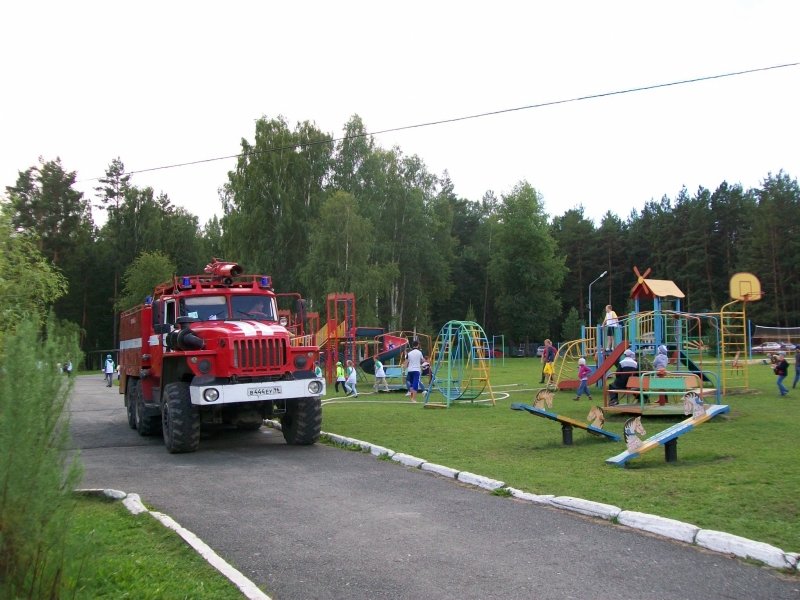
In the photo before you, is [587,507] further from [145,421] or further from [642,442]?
[145,421]

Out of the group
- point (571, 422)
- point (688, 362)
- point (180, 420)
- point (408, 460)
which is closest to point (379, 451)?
point (408, 460)

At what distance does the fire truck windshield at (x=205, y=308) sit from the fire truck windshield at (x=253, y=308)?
198 mm

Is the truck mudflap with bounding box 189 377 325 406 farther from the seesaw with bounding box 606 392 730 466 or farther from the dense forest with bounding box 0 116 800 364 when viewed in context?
the dense forest with bounding box 0 116 800 364

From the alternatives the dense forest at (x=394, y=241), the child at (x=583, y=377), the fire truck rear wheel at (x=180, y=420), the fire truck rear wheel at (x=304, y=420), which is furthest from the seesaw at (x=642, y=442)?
the dense forest at (x=394, y=241)

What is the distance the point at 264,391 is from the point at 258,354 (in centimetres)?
62

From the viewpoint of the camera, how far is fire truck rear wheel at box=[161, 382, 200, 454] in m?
11.6

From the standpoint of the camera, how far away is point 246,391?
1142cm

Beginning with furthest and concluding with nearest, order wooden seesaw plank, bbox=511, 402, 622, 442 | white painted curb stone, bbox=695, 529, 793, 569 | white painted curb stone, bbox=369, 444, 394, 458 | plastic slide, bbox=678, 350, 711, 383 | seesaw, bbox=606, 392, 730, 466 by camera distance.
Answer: plastic slide, bbox=678, 350, 711, 383, wooden seesaw plank, bbox=511, 402, 622, 442, white painted curb stone, bbox=369, 444, 394, 458, seesaw, bbox=606, 392, 730, 466, white painted curb stone, bbox=695, 529, 793, 569

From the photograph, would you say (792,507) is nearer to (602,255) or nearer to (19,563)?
(19,563)

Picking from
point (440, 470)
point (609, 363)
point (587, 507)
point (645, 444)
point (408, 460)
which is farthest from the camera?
point (609, 363)

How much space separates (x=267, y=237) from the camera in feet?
160

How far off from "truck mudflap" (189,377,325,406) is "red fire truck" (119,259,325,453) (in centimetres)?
2

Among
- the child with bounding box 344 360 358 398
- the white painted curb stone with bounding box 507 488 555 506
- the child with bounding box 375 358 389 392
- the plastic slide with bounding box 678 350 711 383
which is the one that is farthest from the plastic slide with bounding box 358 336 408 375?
the white painted curb stone with bounding box 507 488 555 506

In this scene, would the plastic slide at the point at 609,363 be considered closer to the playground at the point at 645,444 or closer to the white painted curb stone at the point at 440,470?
the playground at the point at 645,444
